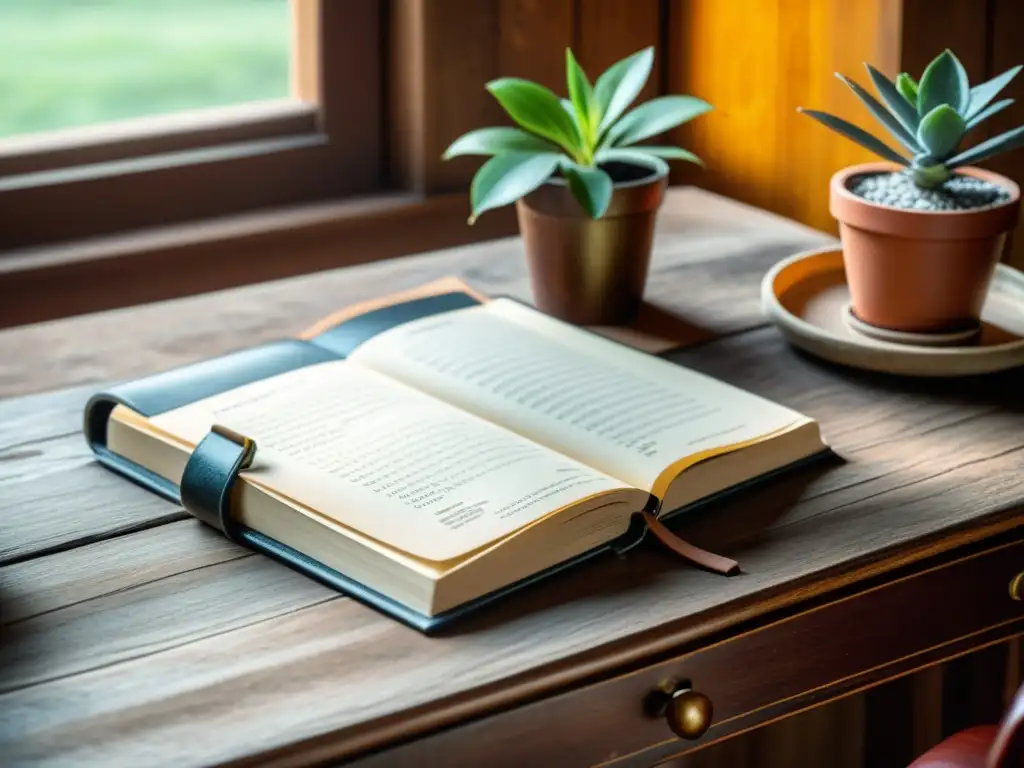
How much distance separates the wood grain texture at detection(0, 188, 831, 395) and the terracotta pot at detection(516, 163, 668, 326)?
62mm

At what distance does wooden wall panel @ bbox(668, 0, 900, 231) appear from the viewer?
1.61 meters

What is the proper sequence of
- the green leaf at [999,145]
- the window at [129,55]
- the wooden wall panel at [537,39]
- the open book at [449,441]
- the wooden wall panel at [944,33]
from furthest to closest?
the window at [129,55]
the wooden wall panel at [537,39]
the wooden wall panel at [944,33]
the green leaf at [999,145]
the open book at [449,441]

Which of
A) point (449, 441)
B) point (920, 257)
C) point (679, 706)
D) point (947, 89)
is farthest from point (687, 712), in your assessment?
point (947, 89)

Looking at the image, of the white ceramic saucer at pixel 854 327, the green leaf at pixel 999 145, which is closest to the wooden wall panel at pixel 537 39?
the white ceramic saucer at pixel 854 327

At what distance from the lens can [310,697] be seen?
77 cm

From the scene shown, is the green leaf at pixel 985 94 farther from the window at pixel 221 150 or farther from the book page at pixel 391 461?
the window at pixel 221 150

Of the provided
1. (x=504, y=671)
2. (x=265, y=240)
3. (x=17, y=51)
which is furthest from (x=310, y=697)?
(x=17, y=51)

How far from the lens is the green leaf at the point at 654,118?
1273 millimetres

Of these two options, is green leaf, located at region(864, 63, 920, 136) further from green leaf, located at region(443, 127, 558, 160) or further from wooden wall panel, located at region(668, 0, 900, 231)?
wooden wall panel, located at region(668, 0, 900, 231)

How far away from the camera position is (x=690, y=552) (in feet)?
2.99

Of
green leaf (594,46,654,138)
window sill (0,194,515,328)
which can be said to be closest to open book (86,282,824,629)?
green leaf (594,46,654,138)

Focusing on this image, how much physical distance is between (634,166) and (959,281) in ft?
1.08

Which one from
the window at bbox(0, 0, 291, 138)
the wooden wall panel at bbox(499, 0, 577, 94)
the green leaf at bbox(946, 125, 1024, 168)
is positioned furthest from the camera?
the window at bbox(0, 0, 291, 138)

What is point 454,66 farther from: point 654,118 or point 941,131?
point 941,131
